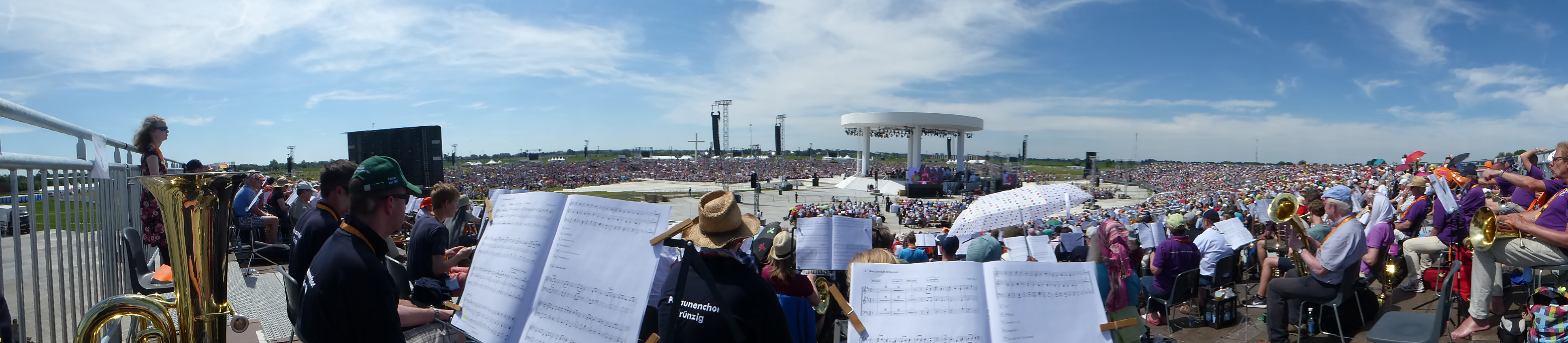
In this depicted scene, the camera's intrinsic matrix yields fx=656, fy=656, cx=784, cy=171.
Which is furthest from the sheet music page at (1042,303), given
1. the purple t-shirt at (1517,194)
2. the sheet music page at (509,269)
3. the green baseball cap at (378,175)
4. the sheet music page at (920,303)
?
the purple t-shirt at (1517,194)

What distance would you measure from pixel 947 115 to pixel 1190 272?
5304 centimetres

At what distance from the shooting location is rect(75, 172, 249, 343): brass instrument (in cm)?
229

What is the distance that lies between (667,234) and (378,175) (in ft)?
3.34

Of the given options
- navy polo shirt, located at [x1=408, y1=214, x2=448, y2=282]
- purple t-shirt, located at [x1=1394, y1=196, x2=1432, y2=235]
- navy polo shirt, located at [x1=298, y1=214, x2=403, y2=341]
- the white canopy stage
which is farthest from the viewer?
the white canopy stage

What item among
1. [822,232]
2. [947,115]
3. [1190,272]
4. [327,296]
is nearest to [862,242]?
[822,232]

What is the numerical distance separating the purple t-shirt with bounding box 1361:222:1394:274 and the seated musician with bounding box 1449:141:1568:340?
0.47 m

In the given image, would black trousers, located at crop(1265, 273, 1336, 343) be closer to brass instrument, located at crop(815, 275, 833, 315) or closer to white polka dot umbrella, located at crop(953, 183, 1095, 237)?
white polka dot umbrella, located at crop(953, 183, 1095, 237)

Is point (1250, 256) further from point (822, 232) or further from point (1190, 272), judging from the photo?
point (822, 232)

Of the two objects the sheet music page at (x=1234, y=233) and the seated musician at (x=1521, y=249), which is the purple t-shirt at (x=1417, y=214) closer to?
the sheet music page at (x=1234, y=233)

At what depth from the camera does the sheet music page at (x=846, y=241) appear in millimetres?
5426

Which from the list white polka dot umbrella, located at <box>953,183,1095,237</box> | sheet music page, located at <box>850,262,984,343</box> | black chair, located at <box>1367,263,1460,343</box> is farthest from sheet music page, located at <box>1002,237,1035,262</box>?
sheet music page, located at <box>850,262,984,343</box>

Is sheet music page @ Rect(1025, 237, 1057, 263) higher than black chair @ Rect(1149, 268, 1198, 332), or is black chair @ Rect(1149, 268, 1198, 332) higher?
sheet music page @ Rect(1025, 237, 1057, 263)

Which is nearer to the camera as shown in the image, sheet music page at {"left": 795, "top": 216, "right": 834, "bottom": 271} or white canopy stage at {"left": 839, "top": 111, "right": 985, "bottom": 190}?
sheet music page at {"left": 795, "top": 216, "right": 834, "bottom": 271}

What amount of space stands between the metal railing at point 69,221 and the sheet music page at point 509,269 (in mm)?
1194
